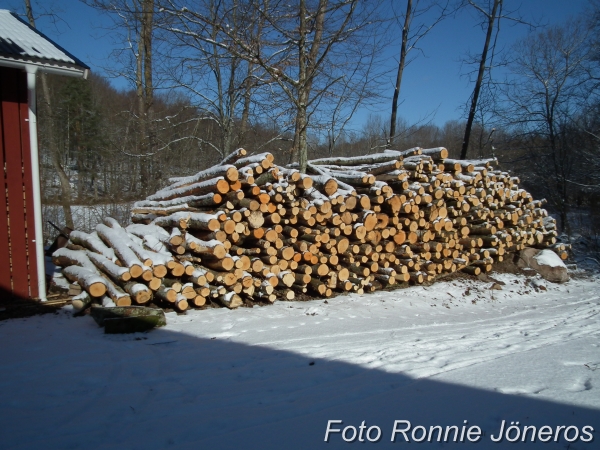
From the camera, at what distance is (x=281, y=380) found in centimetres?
402

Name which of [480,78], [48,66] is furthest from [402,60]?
[48,66]

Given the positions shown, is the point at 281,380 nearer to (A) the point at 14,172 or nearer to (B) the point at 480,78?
(A) the point at 14,172

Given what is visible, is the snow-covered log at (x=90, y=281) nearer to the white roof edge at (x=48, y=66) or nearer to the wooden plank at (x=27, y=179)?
the wooden plank at (x=27, y=179)

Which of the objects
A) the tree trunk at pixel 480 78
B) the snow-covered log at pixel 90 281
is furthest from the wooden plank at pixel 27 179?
Answer: the tree trunk at pixel 480 78

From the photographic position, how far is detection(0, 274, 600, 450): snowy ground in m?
3.04

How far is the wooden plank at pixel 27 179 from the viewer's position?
238 inches

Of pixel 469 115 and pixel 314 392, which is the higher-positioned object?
pixel 469 115

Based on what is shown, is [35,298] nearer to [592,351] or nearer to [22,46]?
[22,46]

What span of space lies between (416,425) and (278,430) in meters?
1.08

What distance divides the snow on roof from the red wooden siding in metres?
0.41

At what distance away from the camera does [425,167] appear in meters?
8.84

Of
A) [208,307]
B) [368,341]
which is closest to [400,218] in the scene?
[368,341]

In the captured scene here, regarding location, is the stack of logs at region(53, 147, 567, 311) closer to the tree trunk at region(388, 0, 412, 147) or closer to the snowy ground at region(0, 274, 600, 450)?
the snowy ground at region(0, 274, 600, 450)

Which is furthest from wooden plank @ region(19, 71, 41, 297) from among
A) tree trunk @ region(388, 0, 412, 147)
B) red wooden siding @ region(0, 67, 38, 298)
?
tree trunk @ region(388, 0, 412, 147)
